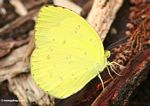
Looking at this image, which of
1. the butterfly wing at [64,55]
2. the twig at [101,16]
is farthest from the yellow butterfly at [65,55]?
the twig at [101,16]

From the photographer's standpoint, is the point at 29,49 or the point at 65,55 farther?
the point at 29,49

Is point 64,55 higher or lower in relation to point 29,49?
lower

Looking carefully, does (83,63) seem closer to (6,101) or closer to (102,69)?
(102,69)

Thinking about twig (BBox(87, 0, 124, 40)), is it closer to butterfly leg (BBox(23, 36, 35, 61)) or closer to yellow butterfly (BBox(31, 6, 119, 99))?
yellow butterfly (BBox(31, 6, 119, 99))

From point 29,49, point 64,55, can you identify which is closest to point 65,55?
point 64,55

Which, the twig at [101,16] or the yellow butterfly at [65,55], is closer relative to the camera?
the yellow butterfly at [65,55]

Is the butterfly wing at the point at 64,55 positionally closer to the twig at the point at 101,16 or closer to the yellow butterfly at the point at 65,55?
the yellow butterfly at the point at 65,55

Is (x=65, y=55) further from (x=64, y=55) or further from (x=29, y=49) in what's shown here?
(x=29, y=49)

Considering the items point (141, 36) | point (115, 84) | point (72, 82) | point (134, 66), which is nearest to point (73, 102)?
point (72, 82)
